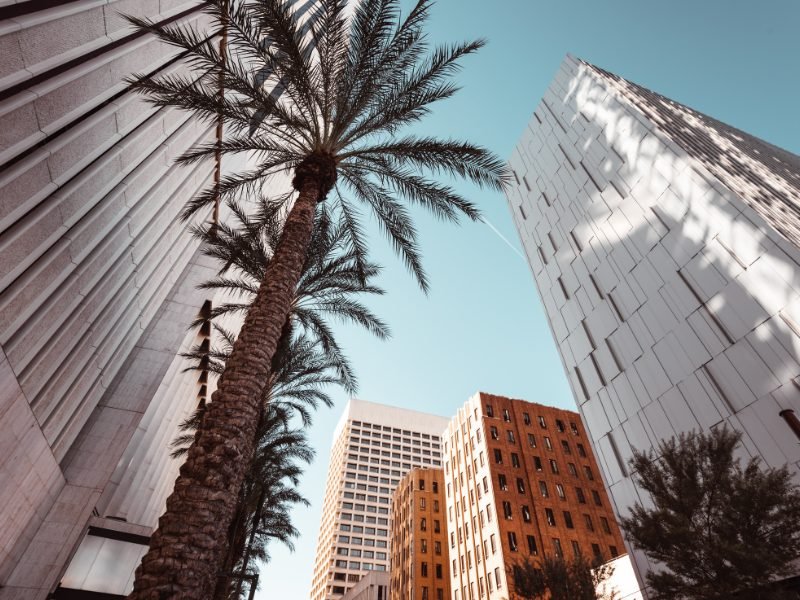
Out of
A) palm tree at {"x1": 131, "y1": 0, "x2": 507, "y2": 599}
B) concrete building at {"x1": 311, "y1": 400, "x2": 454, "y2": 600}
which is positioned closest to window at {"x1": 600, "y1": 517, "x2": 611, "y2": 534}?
palm tree at {"x1": 131, "y1": 0, "x2": 507, "y2": 599}

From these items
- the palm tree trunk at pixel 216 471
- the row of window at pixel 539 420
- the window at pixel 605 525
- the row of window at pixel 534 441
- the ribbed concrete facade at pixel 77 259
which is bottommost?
the palm tree trunk at pixel 216 471

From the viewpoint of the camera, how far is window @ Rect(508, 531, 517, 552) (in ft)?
105

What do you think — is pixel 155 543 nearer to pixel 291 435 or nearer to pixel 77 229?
pixel 77 229

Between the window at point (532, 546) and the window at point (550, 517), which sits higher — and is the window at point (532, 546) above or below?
below

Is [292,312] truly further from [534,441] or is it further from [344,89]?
[534,441]

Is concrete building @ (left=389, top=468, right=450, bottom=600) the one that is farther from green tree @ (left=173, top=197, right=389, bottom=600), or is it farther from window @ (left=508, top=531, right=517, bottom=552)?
green tree @ (left=173, top=197, right=389, bottom=600)

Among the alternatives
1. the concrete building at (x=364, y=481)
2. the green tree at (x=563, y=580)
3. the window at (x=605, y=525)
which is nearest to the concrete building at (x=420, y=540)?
the window at (x=605, y=525)

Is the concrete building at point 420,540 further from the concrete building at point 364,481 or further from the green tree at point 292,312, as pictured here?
the green tree at point 292,312

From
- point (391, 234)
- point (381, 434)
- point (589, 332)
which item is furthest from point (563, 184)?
point (381, 434)

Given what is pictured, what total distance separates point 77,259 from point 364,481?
264ft

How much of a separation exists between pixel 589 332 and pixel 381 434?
79023mm

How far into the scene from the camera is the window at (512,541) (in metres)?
32.2

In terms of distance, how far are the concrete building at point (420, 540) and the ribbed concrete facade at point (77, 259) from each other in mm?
35796

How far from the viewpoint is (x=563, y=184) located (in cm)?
2517
